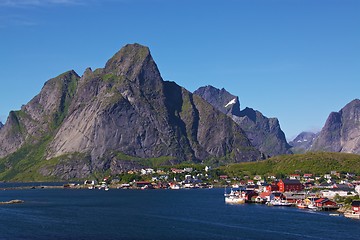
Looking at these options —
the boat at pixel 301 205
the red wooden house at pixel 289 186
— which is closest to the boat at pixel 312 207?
the boat at pixel 301 205

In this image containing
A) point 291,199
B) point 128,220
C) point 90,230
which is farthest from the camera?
point 291,199

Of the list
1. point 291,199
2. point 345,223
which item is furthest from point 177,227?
point 291,199

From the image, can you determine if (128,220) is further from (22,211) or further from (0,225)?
(22,211)

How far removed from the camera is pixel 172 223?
→ 105 m

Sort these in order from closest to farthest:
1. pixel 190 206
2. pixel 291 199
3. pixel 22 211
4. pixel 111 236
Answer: pixel 111 236, pixel 22 211, pixel 190 206, pixel 291 199

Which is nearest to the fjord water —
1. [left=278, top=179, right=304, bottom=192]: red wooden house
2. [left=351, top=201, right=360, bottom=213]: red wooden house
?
[left=351, top=201, right=360, bottom=213]: red wooden house

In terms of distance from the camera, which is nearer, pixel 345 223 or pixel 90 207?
pixel 345 223

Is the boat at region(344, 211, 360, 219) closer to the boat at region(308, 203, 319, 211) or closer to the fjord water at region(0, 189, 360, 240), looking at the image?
the fjord water at region(0, 189, 360, 240)

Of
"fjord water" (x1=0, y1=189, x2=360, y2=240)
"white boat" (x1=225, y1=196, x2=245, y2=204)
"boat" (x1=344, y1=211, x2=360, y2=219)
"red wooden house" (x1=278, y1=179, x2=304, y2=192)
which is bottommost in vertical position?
"fjord water" (x1=0, y1=189, x2=360, y2=240)

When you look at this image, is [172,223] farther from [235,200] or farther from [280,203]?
[235,200]

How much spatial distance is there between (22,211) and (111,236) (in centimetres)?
5349

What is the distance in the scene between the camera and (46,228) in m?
98.7

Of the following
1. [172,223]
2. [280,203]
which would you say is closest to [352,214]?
[280,203]

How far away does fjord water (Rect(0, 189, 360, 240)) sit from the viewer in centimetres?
8925
